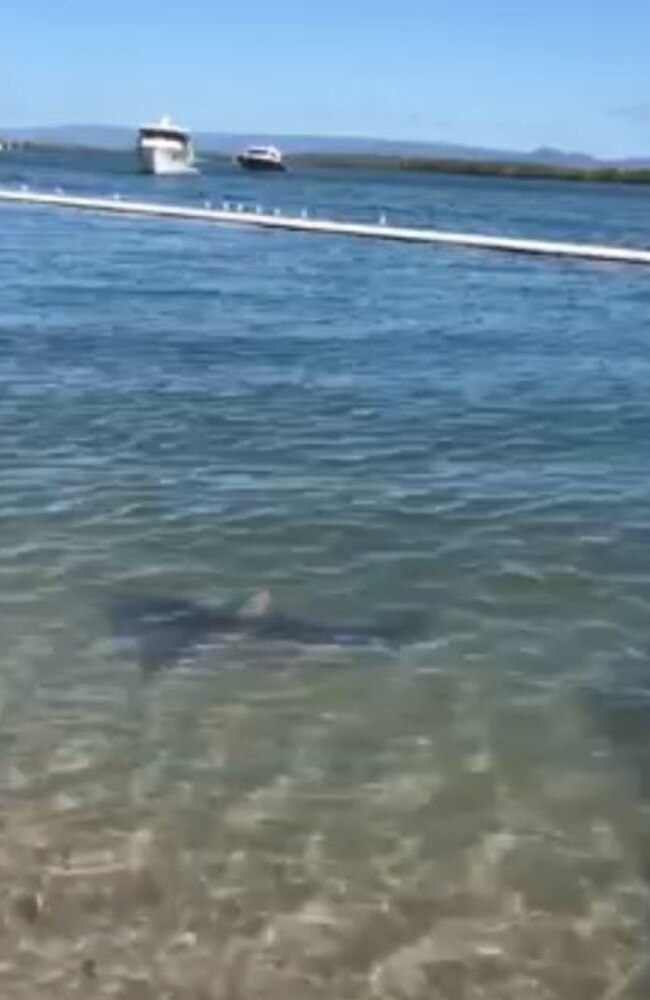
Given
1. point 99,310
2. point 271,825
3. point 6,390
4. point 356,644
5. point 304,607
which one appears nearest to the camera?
point 271,825

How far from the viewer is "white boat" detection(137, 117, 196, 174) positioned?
115 m

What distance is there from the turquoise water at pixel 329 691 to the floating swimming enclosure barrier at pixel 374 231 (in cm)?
2084

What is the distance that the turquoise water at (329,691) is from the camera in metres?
5.91

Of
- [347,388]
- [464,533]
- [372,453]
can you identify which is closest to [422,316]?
[347,388]

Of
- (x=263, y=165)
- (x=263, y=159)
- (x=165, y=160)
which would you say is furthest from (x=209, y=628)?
(x=263, y=165)

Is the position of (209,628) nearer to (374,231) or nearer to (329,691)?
(329,691)

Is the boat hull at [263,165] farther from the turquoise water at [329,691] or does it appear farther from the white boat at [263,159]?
the turquoise water at [329,691]

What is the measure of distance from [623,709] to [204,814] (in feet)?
8.40

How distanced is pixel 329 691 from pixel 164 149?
110581 millimetres

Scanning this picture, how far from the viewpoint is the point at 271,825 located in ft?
22.3

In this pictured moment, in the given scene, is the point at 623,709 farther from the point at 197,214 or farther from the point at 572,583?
the point at 197,214

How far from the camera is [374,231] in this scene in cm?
4619

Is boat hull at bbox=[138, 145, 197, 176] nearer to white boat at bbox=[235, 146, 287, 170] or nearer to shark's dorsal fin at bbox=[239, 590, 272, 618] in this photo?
white boat at bbox=[235, 146, 287, 170]

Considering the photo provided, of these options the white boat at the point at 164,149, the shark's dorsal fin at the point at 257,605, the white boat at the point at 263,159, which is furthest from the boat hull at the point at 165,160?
the shark's dorsal fin at the point at 257,605
